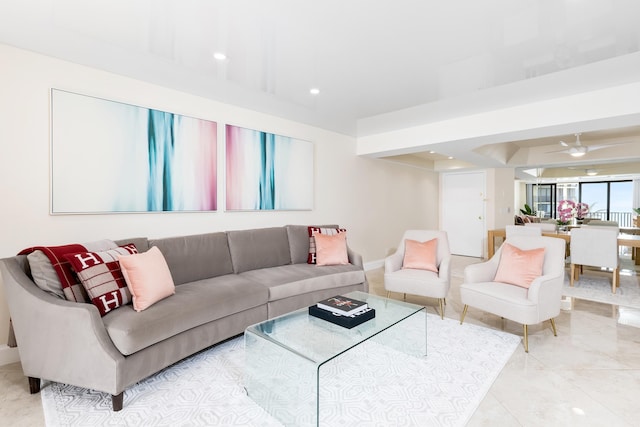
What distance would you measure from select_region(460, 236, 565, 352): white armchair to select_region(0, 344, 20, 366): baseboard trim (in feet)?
12.0

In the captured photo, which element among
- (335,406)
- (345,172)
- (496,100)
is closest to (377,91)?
(496,100)

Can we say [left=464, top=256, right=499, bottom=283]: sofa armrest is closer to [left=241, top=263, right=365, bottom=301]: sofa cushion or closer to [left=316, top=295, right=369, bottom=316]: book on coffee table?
[left=241, top=263, right=365, bottom=301]: sofa cushion

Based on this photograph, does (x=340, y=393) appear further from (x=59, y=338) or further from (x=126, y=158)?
(x=126, y=158)

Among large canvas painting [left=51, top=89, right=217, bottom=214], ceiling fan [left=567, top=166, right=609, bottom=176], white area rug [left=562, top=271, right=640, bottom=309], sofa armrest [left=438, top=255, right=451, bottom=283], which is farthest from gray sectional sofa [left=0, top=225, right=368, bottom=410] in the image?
ceiling fan [left=567, top=166, right=609, bottom=176]

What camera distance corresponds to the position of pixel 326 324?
2104 millimetres

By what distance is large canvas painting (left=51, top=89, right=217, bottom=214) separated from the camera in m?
2.42

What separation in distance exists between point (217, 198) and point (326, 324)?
198 centimetres

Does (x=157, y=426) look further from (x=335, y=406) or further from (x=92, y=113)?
(x=92, y=113)

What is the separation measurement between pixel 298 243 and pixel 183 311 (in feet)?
5.96

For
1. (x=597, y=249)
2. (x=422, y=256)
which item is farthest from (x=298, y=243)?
(x=597, y=249)

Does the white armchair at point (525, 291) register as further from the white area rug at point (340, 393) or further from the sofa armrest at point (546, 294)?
the white area rug at point (340, 393)

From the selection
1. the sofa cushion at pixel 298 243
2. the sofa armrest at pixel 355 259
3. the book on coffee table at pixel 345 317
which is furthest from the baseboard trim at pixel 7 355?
the sofa armrest at pixel 355 259

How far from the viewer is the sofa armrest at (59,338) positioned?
1.69 meters

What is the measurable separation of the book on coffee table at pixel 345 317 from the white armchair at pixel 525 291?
1.17 m
